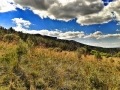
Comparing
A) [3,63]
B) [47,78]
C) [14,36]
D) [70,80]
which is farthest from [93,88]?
[14,36]

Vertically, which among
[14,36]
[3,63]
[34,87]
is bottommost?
[34,87]

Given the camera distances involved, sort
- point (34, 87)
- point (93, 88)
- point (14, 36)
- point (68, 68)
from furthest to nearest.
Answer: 1. point (14, 36)
2. point (68, 68)
3. point (34, 87)
4. point (93, 88)

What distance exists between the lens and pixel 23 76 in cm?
591

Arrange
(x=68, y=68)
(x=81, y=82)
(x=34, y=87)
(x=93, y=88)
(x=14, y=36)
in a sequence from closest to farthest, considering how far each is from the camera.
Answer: (x=93, y=88) → (x=34, y=87) → (x=81, y=82) → (x=68, y=68) → (x=14, y=36)

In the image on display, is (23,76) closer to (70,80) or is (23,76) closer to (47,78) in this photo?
(47,78)

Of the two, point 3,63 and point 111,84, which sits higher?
point 3,63

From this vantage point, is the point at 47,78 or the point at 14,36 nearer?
the point at 47,78

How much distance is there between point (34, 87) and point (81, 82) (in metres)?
1.43

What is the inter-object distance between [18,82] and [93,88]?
2.06 m

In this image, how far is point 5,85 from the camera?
16.9 ft

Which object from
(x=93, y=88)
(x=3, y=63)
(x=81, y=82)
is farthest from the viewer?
(x=3, y=63)

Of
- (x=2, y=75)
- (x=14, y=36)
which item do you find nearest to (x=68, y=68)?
(x=2, y=75)

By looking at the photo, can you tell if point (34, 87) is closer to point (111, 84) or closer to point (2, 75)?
point (2, 75)

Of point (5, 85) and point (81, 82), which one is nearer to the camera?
point (5, 85)
